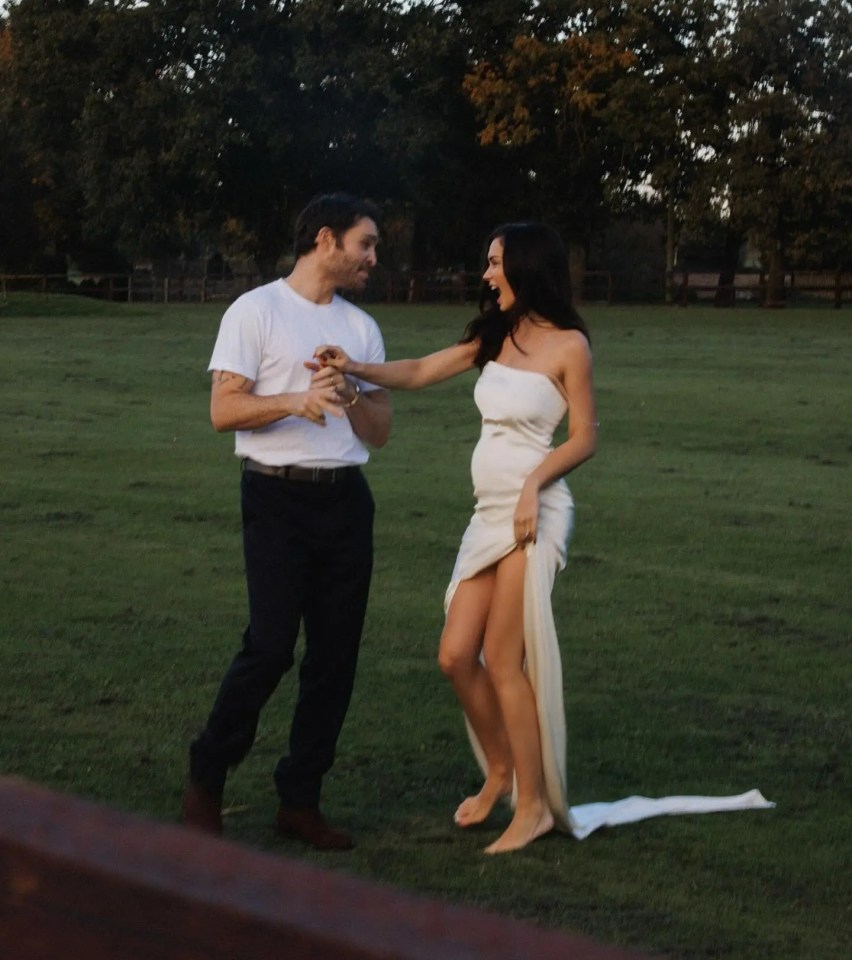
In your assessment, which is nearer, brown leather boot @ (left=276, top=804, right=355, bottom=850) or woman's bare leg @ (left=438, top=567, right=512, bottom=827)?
brown leather boot @ (left=276, top=804, right=355, bottom=850)

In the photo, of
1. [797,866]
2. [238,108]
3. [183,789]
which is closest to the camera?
[797,866]

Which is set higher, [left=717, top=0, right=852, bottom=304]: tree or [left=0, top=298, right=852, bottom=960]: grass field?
[left=717, top=0, right=852, bottom=304]: tree

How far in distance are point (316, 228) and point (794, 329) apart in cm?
3241

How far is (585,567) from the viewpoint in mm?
10711

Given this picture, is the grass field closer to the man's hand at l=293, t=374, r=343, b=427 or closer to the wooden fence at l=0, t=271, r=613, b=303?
the man's hand at l=293, t=374, r=343, b=427

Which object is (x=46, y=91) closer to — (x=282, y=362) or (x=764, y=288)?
(x=764, y=288)

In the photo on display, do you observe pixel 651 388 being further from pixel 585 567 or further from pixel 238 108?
pixel 238 108

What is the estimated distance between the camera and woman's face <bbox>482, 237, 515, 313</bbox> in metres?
5.61

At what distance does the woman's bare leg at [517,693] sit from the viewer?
18.3 ft

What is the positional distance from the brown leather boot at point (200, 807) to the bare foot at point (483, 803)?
820 millimetres

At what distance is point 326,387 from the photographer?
17.0 feet

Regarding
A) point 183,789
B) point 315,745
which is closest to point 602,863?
point 315,745

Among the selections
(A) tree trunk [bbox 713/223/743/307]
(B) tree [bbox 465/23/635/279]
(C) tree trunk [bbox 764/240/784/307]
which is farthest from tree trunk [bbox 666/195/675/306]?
(C) tree trunk [bbox 764/240/784/307]

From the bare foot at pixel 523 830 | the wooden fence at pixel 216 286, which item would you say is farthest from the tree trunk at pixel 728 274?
Result: the bare foot at pixel 523 830
